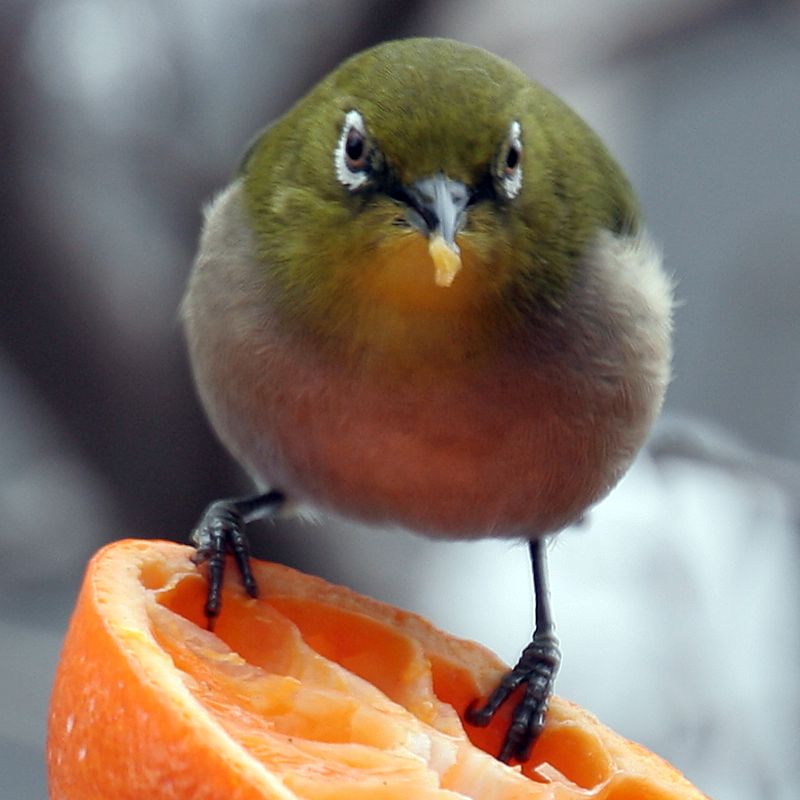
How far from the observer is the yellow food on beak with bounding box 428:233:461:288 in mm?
2301

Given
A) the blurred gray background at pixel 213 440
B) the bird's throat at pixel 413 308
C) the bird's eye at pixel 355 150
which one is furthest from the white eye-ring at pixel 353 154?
the blurred gray background at pixel 213 440

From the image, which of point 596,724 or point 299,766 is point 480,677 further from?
point 299,766

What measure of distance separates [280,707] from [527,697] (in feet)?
1.75

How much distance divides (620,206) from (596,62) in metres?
2.35

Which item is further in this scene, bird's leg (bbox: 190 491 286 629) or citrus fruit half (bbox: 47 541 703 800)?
bird's leg (bbox: 190 491 286 629)

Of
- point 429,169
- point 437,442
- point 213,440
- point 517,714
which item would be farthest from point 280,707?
point 213,440

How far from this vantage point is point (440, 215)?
94.8 inches

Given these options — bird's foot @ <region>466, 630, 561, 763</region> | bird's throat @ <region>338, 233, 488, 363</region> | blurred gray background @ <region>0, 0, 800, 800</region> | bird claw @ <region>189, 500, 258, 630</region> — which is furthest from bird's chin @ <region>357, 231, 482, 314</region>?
blurred gray background @ <region>0, 0, 800, 800</region>

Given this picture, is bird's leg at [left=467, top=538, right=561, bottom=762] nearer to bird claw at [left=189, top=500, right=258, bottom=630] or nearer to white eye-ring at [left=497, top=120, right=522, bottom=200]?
bird claw at [left=189, top=500, right=258, bottom=630]

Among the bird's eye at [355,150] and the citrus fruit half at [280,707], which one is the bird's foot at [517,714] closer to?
the citrus fruit half at [280,707]

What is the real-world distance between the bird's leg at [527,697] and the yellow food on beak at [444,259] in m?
0.70

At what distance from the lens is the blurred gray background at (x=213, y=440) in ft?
16.2

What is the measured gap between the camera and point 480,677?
254cm

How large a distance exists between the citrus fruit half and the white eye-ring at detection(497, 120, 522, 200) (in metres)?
0.74
